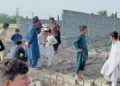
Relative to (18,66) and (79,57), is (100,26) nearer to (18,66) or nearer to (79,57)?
(79,57)

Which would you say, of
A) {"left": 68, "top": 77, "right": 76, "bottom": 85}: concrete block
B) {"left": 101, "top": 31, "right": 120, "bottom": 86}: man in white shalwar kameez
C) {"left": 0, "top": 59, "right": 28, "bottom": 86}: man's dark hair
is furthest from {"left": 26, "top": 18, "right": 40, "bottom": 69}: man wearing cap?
{"left": 0, "top": 59, "right": 28, "bottom": 86}: man's dark hair

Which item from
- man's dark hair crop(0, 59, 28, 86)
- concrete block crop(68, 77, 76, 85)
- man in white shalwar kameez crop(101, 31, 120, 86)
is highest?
man's dark hair crop(0, 59, 28, 86)

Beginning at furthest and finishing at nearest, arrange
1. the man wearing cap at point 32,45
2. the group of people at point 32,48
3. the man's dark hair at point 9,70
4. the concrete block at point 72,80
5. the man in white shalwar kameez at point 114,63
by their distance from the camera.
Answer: the man wearing cap at point 32,45 → the concrete block at point 72,80 → the group of people at point 32,48 → the man in white shalwar kameez at point 114,63 → the man's dark hair at point 9,70

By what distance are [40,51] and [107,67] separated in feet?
7.56

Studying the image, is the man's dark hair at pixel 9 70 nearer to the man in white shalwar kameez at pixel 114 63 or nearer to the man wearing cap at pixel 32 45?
the man in white shalwar kameez at pixel 114 63

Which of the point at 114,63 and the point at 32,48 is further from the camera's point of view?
the point at 32,48

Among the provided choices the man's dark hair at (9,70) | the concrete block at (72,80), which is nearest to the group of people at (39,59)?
the man's dark hair at (9,70)

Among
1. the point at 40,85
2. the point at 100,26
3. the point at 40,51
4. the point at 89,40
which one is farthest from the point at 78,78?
the point at 100,26

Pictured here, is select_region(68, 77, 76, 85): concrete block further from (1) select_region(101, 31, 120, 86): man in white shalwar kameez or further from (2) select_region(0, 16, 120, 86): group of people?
(1) select_region(101, 31, 120, 86): man in white shalwar kameez

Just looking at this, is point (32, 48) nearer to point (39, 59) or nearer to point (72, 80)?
point (39, 59)

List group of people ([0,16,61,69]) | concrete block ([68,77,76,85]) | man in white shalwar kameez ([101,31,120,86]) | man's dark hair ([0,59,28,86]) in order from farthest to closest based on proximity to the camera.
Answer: concrete block ([68,77,76,85]), group of people ([0,16,61,69]), man in white shalwar kameez ([101,31,120,86]), man's dark hair ([0,59,28,86])

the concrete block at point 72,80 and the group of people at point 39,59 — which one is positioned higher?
A: the group of people at point 39,59

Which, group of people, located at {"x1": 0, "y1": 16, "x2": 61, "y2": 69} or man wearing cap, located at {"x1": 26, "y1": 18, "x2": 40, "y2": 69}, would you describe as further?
man wearing cap, located at {"x1": 26, "y1": 18, "x2": 40, "y2": 69}

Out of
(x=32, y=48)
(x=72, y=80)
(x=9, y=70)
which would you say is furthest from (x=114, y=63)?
(x=9, y=70)
